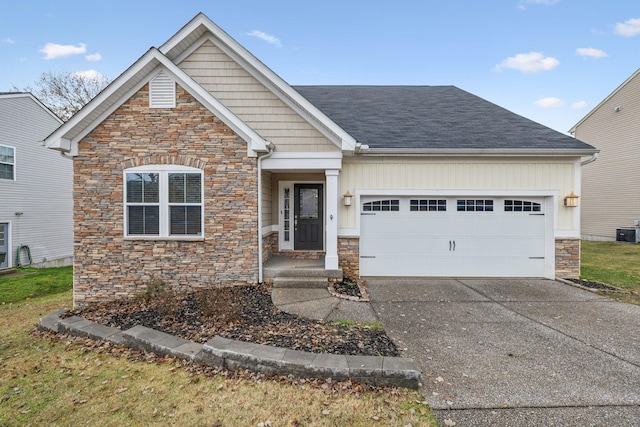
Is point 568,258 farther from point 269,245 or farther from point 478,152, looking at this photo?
point 269,245

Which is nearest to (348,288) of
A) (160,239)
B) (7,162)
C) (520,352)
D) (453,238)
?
(453,238)

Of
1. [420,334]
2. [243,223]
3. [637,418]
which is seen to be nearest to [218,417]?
[420,334]

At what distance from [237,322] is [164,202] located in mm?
3600

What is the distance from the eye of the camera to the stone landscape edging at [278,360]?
3.39m

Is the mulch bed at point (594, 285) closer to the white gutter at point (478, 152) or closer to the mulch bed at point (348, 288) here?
the white gutter at point (478, 152)

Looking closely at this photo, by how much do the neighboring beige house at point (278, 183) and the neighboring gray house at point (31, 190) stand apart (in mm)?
9236

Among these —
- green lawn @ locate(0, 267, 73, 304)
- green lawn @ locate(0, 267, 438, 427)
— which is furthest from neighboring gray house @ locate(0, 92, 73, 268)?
green lawn @ locate(0, 267, 438, 427)

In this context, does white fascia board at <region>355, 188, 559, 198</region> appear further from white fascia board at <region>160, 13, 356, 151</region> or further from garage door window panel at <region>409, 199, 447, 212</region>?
white fascia board at <region>160, 13, 356, 151</region>

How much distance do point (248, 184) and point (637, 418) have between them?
6728 mm

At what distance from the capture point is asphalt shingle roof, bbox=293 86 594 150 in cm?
820

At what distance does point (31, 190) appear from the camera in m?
13.9

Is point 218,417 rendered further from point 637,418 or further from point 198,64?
point 198,64

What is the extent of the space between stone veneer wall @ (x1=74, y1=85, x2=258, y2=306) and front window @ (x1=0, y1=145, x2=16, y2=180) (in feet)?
31.4

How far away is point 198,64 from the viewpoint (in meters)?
7.81
